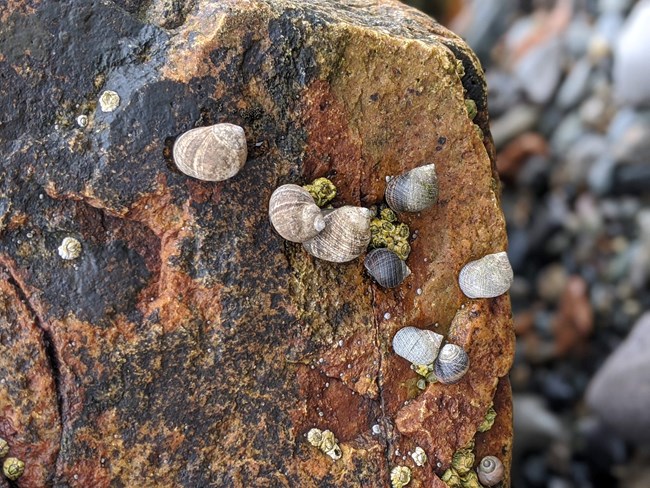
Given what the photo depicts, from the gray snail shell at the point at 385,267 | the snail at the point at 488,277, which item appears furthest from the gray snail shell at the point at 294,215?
the snail at the point at 488,277

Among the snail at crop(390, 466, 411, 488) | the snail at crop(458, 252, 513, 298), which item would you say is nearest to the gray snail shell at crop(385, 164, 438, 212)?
the snail at crop(458, 252, 513, 298)

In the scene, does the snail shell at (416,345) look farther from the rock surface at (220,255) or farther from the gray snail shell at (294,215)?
the gray snail shell at (294,215)

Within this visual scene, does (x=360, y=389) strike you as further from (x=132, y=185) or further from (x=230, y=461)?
(x=132, y=185)

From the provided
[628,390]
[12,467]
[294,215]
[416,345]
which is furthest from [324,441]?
[628,390]

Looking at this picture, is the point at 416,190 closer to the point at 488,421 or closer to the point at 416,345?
the point at 416,345

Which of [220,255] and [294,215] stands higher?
[294,215]

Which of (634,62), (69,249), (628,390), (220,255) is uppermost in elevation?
(634,62)
